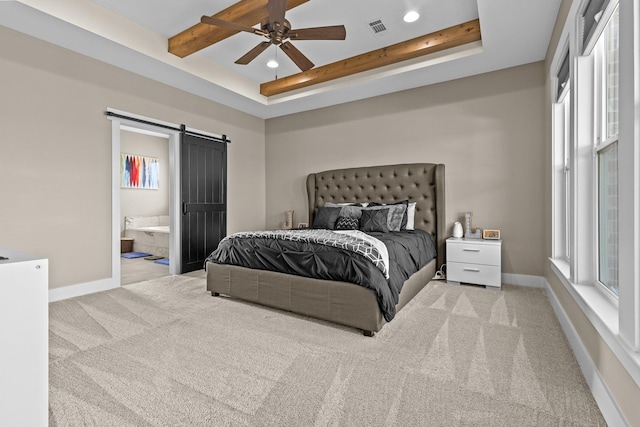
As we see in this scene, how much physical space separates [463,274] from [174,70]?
4357mm

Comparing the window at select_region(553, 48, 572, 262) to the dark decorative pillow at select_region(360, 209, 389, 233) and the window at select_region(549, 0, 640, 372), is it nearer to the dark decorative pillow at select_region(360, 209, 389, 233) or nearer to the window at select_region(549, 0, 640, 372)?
the window at select_region(549, 0, 640, 372)

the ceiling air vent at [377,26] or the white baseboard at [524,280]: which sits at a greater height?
the ceiling air vent at [377,26]

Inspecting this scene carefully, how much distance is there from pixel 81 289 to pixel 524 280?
5153 mm

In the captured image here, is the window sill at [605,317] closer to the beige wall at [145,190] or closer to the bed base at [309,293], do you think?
the bed base at [309,293]

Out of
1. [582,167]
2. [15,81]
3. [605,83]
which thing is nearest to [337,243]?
[582,167]

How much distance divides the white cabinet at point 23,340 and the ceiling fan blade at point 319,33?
2.50 m

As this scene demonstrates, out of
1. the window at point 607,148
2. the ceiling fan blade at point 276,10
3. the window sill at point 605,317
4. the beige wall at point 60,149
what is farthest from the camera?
the beige wall at point 60,149

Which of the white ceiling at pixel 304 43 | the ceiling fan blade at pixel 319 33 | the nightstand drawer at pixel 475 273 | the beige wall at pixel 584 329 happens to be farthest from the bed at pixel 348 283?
the ceiling fan blade at pixel 319 33

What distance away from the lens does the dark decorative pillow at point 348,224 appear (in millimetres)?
3963

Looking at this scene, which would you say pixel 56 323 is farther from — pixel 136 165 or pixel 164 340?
pixel 136 165

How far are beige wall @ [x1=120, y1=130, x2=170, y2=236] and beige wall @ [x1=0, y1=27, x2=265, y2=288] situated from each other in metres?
3.59

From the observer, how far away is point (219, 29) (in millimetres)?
3209

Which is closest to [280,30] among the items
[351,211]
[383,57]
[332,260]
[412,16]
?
[412,16]

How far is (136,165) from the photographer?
23.3 feet
